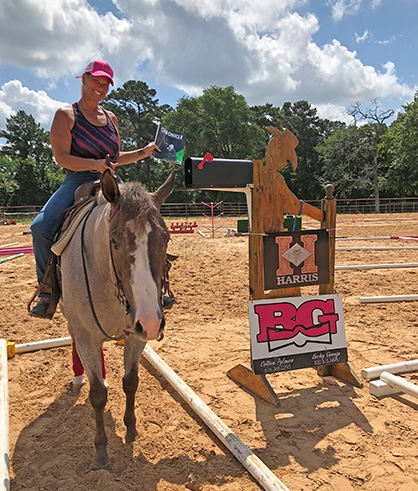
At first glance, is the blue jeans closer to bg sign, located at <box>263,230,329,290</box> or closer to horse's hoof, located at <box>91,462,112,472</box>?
horse's hoof, located at <box>91,462,112,472</box>

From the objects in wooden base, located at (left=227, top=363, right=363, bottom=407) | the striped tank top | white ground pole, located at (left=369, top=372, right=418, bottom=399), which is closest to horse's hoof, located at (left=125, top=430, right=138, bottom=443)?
wooden base, located at (left=227, top=363, right=363, bottom=407)

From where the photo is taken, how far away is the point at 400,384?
10.2ft

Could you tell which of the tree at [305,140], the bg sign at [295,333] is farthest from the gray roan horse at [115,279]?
the tree at [305,140]

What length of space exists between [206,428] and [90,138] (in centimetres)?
261

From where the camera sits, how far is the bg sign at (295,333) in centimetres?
331

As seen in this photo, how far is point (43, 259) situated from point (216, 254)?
8.01 meters

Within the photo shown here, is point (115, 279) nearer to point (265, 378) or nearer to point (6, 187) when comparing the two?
point (265, 378)

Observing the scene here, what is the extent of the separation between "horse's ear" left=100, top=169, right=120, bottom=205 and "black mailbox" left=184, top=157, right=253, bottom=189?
4.20 feet

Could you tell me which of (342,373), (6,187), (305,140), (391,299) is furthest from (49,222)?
(305,140)

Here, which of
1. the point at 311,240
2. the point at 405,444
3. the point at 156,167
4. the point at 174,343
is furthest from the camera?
the point at 156,167

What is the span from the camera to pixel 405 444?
2578 mm

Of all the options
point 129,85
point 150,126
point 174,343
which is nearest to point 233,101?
point 150,126

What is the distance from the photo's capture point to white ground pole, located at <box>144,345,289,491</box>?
6.99 feet

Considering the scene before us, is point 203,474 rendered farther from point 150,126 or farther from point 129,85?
point 129,85
